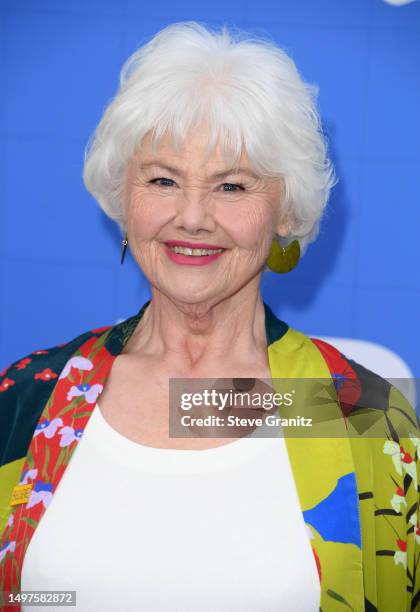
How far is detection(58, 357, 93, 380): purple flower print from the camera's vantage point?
5.89 ft

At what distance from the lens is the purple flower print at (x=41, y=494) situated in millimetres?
1627

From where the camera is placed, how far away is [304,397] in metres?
1.74

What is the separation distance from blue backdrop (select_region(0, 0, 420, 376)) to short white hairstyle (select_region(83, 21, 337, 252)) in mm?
490

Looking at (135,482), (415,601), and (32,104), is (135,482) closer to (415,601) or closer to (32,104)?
(415,601)

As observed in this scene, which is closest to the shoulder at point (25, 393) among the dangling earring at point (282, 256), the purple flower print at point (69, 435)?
the purple flower print at point (69, 435)

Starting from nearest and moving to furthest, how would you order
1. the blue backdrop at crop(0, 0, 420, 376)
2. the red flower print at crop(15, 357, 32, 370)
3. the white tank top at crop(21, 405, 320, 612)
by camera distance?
1. the white tank top at crop(21, 405, 320, 612)
2. the red flower print at crop(15, 357, 32, 370)
3. the blue backdrop at crop(0, 0, 420, 376)

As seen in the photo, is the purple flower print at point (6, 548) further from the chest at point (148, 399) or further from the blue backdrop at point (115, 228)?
the blue backdrop at point (115, 228)

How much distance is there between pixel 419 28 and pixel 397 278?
2.18 feet

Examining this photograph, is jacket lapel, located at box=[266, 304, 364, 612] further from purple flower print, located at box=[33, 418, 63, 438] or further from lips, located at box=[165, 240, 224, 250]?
purple flower print, located at box=[33, 418, 63, 438]

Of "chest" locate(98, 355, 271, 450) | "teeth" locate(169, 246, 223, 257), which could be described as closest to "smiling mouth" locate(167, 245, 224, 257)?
"teeth" locate(169, 246, 223, 257)

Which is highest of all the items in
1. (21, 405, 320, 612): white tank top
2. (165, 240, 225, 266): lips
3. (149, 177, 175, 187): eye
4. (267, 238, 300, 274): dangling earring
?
(149, 177, 175, 187): eye

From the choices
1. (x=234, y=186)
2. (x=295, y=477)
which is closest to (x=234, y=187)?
(x=234, y=186)

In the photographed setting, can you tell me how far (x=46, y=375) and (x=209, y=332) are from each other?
37cm

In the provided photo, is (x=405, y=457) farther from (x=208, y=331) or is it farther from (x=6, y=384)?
(x=6, y=384)
